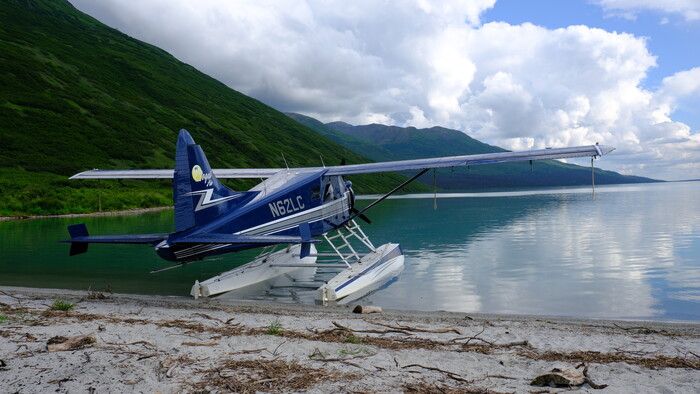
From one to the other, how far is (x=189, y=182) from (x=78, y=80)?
116 m

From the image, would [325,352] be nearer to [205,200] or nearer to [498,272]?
[205,200]

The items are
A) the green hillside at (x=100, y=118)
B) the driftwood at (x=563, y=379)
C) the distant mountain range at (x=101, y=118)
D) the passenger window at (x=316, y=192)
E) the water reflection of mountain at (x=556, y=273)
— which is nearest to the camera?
the driftwood at (x=563, y=379)

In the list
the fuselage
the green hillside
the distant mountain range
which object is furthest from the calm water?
the distant mountain range

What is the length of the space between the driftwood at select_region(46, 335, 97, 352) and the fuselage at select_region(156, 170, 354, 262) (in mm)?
3653

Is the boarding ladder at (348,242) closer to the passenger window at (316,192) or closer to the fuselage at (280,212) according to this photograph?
the fuselage at (280,212)

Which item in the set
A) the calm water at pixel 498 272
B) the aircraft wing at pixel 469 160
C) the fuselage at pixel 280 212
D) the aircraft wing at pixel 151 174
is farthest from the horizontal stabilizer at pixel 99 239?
the aircraft wing at pixel 151 174

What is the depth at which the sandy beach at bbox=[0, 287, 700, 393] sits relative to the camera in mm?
4477

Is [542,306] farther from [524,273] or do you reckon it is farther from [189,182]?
[189,182]

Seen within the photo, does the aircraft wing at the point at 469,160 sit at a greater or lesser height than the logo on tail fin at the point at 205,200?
greater

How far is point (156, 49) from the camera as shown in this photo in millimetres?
182750

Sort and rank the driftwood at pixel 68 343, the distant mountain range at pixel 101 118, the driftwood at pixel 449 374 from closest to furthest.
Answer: the driftwood at pixel 449 374
the driftwood at pixel 68 343
the distant mountain range at pixel 101 118

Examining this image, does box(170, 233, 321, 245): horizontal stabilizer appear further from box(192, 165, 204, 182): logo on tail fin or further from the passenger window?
the passenger window

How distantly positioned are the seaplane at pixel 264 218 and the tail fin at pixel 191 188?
20 mm

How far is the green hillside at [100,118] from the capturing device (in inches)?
2112
